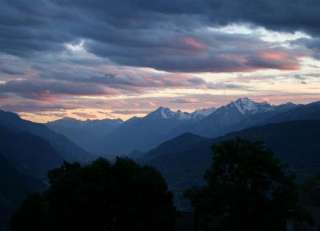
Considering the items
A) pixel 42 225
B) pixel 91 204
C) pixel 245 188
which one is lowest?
pixel 42 225

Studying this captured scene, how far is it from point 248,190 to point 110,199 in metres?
15.9

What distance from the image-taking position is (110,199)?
59.7 m

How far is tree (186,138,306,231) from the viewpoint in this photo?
49.1 meters

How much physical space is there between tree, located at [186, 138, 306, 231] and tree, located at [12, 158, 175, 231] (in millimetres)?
10051

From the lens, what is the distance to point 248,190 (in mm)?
49219

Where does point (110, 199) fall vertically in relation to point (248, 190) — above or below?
below

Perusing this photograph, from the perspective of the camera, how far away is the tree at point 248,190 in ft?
161

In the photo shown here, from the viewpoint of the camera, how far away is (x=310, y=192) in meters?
82.6

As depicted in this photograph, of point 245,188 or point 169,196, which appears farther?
point 169,196

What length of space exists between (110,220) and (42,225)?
13.8m

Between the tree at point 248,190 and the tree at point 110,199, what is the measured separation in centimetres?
1005

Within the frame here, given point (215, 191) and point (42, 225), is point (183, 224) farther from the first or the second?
point (215, 191)

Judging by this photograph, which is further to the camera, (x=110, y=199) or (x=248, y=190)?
(x=110, y=199)

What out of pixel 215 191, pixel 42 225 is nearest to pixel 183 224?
pixel 42 225
